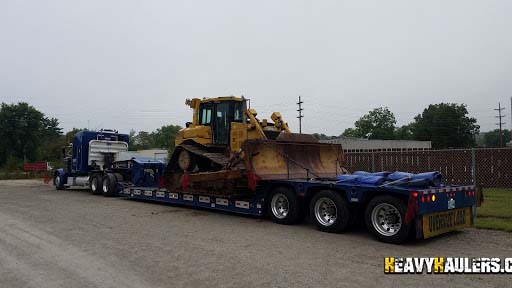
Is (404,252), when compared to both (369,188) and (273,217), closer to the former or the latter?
(369,188)

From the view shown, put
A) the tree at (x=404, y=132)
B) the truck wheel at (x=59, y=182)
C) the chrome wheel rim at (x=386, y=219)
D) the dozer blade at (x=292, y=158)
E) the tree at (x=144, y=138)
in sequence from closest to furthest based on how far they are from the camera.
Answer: the chrome wheel rim at (x=386, y=219), the dozer blade at (x=292, y=158), the truck wheel at (x=59, y=182), the tree at (x=404, y=132), the tree at (x=144, y=138)

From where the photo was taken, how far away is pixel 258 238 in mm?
8594

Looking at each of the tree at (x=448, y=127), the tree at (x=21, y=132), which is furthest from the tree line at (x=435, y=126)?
the tree at (x=21, y=132)

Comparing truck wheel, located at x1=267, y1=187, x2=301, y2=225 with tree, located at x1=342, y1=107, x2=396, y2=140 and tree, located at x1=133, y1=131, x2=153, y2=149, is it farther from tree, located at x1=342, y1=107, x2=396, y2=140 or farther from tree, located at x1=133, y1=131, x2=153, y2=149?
tree, located at x1=133, y1=131, x2=153, y2=149

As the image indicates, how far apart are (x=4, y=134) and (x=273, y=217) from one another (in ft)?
240

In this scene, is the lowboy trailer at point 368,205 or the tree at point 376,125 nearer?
the lowboy trailer at point 368,205

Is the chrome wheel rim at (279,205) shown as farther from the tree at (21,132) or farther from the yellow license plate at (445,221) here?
the tree at (21,132)

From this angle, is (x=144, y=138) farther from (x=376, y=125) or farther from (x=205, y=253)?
(x=205, y=253)

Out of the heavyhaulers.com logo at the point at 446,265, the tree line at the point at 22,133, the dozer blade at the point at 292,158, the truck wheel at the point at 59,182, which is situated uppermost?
the tree line at the point at 22,133

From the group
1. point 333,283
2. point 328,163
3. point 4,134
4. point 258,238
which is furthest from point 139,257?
point 4,134

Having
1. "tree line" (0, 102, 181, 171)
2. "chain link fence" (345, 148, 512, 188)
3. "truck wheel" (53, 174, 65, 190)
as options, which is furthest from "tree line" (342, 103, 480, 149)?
"truck wheel" (53, 174, 65, 190)

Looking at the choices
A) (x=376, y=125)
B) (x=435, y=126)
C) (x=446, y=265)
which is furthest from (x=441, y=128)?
(x=446, y=265)

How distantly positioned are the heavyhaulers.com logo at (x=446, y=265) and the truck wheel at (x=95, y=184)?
14.8m

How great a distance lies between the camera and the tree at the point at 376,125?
86.6 meters
